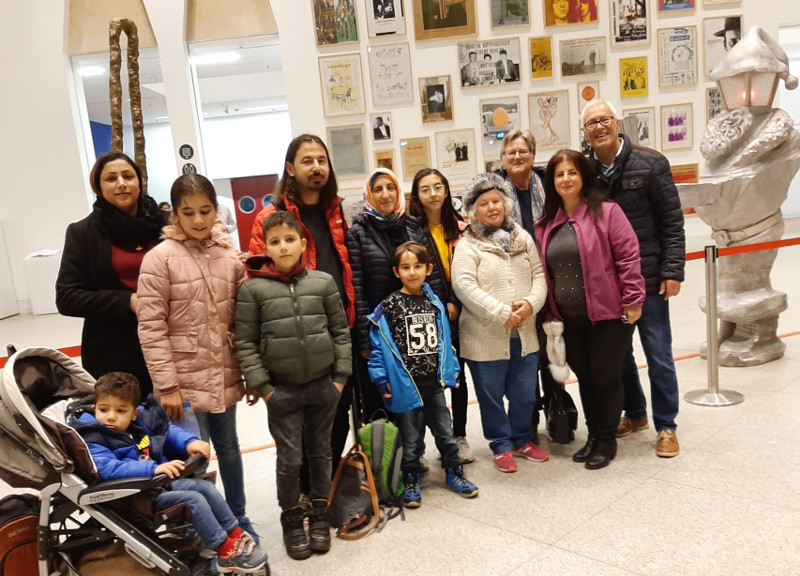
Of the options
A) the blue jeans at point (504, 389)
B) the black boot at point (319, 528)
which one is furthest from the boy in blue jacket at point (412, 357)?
the black boot at point (319, 528)

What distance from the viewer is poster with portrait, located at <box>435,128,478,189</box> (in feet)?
26.6

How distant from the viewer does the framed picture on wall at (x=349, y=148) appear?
317 inches

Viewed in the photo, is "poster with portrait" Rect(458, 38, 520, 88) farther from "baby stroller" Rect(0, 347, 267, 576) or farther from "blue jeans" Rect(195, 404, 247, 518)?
"baby stroller" Rect(0, 347, 267, 576)

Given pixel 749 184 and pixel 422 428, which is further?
pixel 749 184

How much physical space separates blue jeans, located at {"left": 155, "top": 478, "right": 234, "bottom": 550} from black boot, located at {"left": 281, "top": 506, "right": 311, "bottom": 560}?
0.41 meters

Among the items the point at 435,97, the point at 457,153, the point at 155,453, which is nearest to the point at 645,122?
the point at 457,153

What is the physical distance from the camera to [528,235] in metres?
3.30

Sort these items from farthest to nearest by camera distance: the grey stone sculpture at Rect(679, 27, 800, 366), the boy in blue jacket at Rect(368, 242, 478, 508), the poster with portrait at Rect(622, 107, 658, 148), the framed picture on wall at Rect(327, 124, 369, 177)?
the poster with portrait at Rect(622, 107, 658, 148) → the framed picture on wall at Rect(327, 124, 369, 177) → the grey stone sculpture at Rect(679, 27, 800, 366) → the boy in blue jacket at Rect(368, 242, 478, 508)

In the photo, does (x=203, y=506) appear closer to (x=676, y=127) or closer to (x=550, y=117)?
(x=550, y=117)

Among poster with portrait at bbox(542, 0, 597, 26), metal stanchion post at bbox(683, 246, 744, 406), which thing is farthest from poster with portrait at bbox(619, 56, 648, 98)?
metal stanchion post at bbox(683, 246, 744, 406)

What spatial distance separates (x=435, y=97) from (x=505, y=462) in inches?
226

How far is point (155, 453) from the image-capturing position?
232 centimetres

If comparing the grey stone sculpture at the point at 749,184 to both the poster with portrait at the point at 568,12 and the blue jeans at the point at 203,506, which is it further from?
the blue jeans at the point at 203,506

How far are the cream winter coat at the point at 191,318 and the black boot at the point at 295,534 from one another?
0.56 meters
